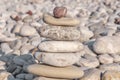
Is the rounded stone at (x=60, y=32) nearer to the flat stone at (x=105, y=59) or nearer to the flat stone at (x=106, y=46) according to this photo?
the flat stone at (x=105, y=59)

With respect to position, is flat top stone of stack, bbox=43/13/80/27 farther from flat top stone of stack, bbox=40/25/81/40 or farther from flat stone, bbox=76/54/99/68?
flat stone, bbox=76/54/99/68

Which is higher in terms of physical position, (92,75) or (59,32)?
(59,32)

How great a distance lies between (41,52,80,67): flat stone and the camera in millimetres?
6094

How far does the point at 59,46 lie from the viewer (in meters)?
6.06

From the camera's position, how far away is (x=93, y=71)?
698cm

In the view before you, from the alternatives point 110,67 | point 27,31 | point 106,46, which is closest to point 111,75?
point 110,67

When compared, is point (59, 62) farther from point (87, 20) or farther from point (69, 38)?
point (87, 20)

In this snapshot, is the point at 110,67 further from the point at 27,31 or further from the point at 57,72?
the point at 27,31

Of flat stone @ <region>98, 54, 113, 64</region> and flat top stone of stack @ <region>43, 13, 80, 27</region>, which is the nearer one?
flat top stone of stack @ <region>43, 13, 80, 27</region>

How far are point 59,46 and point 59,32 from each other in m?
0.22

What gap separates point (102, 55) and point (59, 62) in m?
2.29

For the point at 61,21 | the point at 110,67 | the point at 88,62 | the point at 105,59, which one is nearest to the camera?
the point at 61,21

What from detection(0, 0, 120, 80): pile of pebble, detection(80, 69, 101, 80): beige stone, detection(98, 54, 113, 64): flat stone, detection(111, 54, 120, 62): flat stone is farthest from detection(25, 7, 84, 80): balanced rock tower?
detection(111, 54, 120, 62): flat stone

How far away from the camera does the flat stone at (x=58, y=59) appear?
609 centimetres
